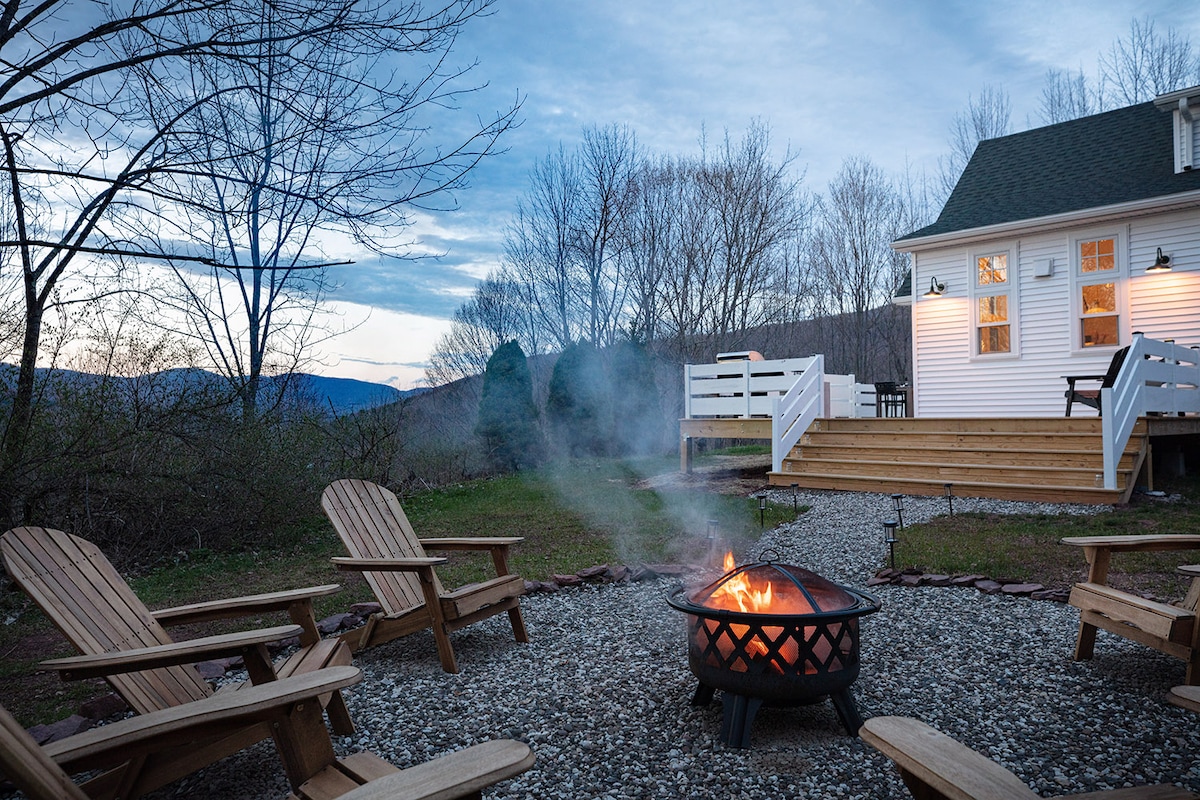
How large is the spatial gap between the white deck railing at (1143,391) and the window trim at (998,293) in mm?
1656

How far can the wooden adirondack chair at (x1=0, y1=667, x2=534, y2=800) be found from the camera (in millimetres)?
1339

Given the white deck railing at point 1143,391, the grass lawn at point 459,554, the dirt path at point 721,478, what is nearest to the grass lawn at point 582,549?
the grass lawn at point 459,554

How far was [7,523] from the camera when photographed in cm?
501

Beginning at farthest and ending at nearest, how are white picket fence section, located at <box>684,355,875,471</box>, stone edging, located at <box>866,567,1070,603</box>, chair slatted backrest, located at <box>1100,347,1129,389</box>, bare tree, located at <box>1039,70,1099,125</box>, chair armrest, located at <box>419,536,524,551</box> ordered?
bare tree, located at <box>1039,70,1099,125</box> < white picket fence section, located at <box>684,355,875,471</box> < chair slatted backrest, located at <box>1100,347,1129,389</box> < stone edging, located at <box>866,567,1070,603</box> < chair armrest, located at <box>419,536,524,551</box>

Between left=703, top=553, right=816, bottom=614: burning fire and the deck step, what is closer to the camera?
left=703, top=553, right=816, bottom=614: burning fire

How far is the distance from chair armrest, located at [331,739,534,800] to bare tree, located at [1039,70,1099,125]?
65.2ft

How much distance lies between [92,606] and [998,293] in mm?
10727

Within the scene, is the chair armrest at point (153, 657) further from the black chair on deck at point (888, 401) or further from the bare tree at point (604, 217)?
the bare tree at point (604, 217)

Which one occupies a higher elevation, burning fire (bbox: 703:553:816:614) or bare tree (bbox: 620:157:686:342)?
bare tree (bbox: 620:157:686:342)

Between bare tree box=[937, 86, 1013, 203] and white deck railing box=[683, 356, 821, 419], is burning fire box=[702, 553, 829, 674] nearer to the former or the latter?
white deck railing box=[683, 356, 821, 419]

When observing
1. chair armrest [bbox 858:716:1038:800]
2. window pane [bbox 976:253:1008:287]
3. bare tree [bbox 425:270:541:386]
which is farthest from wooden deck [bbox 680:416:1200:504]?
bare tree [bbox 425:270:541:386]

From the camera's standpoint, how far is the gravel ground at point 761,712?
230cm

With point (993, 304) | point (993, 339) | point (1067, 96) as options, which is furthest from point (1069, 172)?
point (1067, 96)

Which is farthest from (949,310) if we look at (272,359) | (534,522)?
(272,359)
